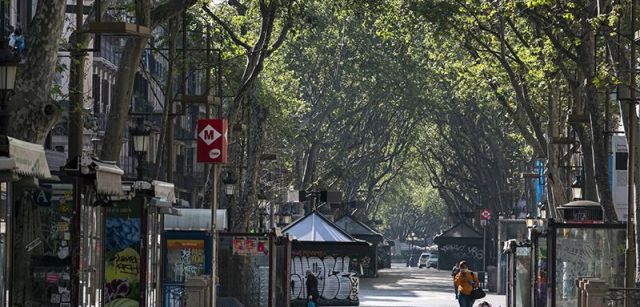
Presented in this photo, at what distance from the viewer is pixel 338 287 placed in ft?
163

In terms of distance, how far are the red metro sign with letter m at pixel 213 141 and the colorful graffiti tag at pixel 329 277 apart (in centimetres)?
2326

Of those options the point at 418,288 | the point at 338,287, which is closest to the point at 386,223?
the point at 418,288

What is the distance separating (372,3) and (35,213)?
2119 cm

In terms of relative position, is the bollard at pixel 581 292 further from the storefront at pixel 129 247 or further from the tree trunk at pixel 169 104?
the tree trunk at pixel 169 104

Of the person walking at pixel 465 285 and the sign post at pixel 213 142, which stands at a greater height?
the sign post at pixel 213 142

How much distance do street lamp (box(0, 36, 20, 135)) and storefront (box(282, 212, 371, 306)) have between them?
97.8ft

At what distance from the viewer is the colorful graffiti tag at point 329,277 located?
158 feet

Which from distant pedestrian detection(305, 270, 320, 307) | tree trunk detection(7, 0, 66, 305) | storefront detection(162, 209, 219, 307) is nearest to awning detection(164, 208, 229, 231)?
storefront detection(162, 209, 219, 307)

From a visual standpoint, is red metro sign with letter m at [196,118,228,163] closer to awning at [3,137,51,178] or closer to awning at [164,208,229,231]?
awning at [3,137,51,178]

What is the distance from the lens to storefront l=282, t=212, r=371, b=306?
4797 cm

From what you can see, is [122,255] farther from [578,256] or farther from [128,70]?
[578,256]

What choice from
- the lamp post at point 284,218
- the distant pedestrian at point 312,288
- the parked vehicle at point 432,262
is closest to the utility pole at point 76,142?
the distant pedestrian at point 312,288

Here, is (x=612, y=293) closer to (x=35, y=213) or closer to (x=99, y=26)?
(x=99, y=26)

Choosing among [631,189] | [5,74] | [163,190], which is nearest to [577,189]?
[631,189]
